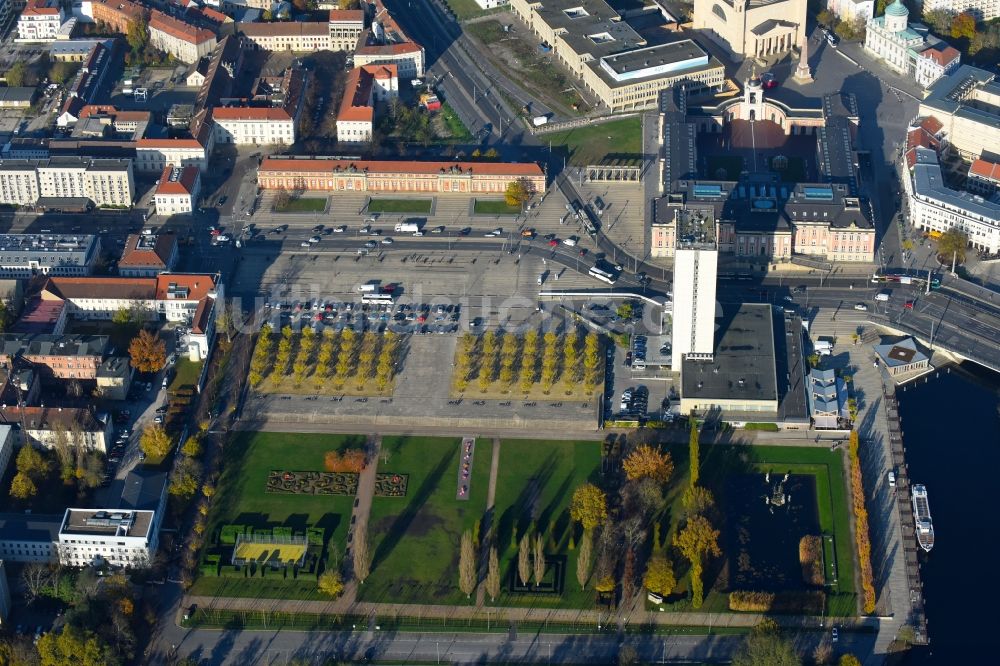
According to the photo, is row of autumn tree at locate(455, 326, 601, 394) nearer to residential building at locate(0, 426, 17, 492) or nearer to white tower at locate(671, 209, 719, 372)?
white tower at locate(671, 209, 719, 372)

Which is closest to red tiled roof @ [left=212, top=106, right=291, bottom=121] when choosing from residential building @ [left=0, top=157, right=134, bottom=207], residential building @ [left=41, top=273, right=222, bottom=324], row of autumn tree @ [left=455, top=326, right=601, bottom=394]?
residential building @ [left=0, top=157, right=134, bottom=207]

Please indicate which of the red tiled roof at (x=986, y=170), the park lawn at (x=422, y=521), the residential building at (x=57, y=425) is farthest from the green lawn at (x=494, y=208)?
the residential building at (x=57, y=425)

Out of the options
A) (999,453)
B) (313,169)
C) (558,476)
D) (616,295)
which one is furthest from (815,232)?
(313,169)

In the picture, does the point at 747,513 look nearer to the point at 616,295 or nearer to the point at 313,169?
the point at 616,295

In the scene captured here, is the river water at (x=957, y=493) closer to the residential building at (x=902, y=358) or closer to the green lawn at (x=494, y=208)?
the residential building at (x=902, y=358)

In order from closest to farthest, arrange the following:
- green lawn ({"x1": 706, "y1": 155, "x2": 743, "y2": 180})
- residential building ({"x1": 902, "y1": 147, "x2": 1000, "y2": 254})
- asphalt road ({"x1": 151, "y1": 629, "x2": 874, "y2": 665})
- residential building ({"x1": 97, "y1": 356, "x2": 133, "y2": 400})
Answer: asphalt road ({"x1": 151, "y1": 629, "x2": 874, "y2": 665})
residential building ({"x1": 97, "y1": 356, "x2": 133, "y2": 400})
residential building ({"x1": 902, "y1": 147, "x2": 1000, "y2": 254})
green lawn ({"x1": 706, "y1": 155, "x2": 743, "y2": 180})

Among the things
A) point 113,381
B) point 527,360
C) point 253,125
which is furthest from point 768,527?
point 253,125
